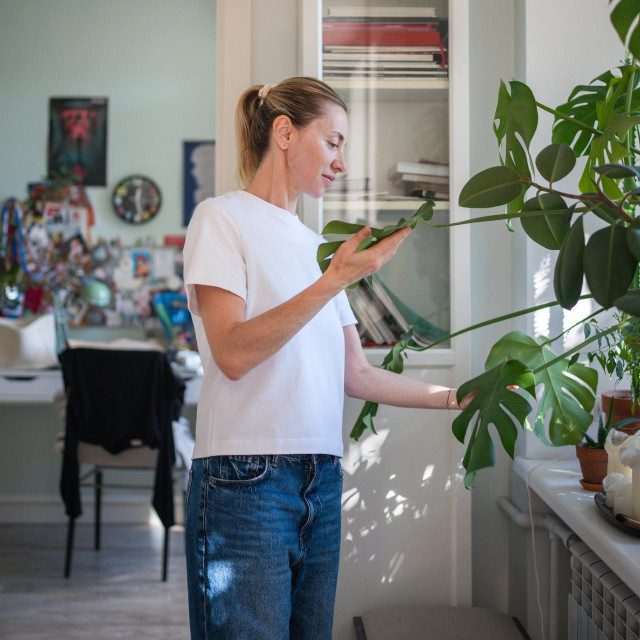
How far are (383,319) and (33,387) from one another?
2479 millimetres

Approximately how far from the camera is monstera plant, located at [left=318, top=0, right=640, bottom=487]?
3.00 ft

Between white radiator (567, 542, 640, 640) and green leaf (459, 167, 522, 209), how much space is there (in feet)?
2.44

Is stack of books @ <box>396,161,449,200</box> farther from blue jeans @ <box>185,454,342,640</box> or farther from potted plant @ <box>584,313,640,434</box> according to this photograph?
blue jeans @ <box>185,454,342,640</box>

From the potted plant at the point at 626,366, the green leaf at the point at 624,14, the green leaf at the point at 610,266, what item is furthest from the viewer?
the potted plant at the point at 626,366

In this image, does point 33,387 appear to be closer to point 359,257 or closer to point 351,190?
point 351,190

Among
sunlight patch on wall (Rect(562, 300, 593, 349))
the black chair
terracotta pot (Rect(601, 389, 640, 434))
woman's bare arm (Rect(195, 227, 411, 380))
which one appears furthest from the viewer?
the black chair

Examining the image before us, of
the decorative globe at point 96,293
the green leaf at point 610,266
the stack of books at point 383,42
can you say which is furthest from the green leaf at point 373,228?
the decorative globe at point 96,293

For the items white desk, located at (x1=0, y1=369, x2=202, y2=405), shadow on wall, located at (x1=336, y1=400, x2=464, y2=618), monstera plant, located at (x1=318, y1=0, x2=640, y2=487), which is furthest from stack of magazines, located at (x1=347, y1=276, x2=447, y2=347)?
white desk, located at (x1=0, y1=369, x2=202, y2=405)

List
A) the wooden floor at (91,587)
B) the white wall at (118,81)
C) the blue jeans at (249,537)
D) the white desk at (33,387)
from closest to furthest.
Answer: the blue jeans at (249,537)
the wooden floor at (91,587)
the white desk at (33,387)
the white wall at (118,81)

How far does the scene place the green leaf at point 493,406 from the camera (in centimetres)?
106

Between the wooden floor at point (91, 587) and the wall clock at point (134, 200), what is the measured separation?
169 cm

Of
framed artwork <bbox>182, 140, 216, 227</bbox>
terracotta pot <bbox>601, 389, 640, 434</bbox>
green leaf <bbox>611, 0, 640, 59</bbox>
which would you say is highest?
framed artwork <bbox>182, 140, 216, 227</bbox>

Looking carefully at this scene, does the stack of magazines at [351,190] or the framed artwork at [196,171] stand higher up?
the framed artwork at [196,171]

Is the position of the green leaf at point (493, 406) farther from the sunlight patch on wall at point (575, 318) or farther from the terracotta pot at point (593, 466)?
the sunlight patch on wall at point (575, 318)
